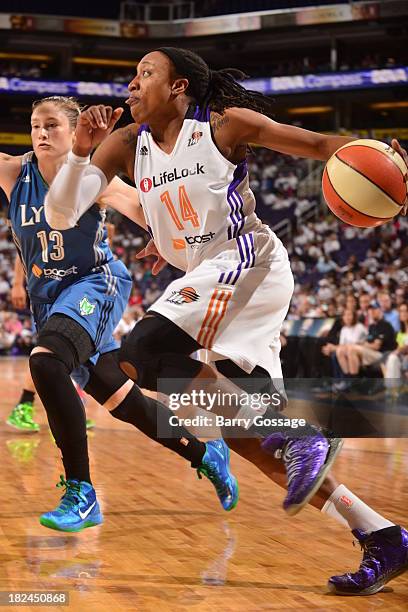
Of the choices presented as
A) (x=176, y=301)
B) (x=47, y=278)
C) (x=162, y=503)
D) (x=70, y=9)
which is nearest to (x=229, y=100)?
(x=176, y=301)

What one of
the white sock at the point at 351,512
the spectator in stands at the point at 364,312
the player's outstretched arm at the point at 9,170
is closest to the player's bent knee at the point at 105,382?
the player's outstretched arm at the point at 9,170

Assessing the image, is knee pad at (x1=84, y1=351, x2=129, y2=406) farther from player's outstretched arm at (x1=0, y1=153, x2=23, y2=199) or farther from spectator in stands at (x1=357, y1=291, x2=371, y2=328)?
spectator in stands at (x1=357, y1=291, x2=371, y2=328)

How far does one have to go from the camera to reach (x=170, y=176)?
297cm

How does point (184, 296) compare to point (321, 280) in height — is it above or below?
above

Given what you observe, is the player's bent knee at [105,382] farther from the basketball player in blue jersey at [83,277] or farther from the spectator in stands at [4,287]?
the spectator in stands at [4,287]

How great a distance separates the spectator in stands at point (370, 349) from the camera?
29.6ft

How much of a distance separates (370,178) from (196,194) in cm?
62

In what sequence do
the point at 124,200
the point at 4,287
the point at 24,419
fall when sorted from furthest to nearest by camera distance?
1. the point at 4,287
2. the point at 24,419
3. the point at 124,200

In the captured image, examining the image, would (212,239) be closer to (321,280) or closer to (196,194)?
(196,194)

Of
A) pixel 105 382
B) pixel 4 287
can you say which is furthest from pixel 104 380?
pixel 4 287

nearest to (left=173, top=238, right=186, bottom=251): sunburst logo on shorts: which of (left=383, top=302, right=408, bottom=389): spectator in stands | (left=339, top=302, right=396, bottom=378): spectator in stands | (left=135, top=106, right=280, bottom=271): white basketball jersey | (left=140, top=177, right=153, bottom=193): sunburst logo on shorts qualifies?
(left=135, top=106, right=280, bottom=271): white basketball jersey

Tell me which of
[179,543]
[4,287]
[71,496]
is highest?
[71,496]

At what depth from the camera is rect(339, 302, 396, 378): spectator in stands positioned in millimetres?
9012

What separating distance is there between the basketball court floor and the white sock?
0.75ft
